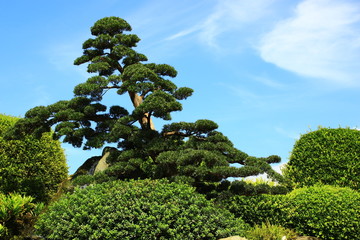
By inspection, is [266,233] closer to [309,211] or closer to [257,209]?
[257,209]

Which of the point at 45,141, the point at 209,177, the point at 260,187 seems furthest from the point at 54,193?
the point at 260,187

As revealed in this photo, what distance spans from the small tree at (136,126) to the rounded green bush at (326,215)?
1249 millimetres

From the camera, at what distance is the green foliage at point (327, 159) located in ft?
42.6

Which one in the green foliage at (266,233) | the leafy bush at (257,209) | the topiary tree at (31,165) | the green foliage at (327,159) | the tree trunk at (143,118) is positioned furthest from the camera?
the topiary tree at (31,165)

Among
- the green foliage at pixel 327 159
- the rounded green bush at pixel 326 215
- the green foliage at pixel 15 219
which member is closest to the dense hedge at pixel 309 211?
the rounded green bush at pixel 326 215

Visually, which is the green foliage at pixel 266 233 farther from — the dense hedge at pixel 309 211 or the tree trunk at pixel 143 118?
the tree trunk at pixel 143 118

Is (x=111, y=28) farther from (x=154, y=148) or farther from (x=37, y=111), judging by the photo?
(x=154, y=148)

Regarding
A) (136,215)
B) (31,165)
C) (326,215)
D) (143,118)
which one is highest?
(143,118)

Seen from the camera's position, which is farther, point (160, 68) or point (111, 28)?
point (111, 28)

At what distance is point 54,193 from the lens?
1473 cm

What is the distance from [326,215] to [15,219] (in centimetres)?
788

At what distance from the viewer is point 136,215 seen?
7.93 metres

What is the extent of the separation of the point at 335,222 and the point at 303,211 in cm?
82

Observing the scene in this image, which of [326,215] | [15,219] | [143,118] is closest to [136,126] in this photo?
[143,118]
